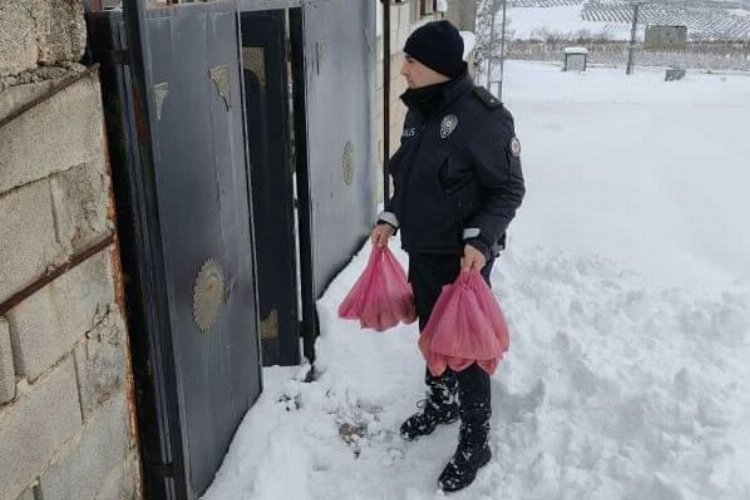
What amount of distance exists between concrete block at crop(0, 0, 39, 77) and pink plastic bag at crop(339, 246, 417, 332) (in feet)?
5.52

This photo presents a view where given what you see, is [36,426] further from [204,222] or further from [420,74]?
[420,74]

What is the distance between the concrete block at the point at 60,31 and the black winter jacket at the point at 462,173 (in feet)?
4.15

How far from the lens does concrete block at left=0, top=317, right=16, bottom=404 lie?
187 centimetres

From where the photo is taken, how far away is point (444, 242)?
294cm

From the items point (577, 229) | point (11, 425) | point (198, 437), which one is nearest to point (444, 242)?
point (198, 437)

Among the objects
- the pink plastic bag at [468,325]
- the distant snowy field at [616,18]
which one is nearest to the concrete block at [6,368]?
the pink plastic bag at [468,325]

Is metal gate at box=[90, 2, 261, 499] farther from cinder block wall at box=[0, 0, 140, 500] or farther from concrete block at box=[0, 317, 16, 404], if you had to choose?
concrete block at box=[0, 317, 16, 404]

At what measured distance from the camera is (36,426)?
2.04 m

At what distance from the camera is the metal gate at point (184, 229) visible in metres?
2.32

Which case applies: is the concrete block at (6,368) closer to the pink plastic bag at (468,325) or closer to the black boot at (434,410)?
the pink plastic bag at (468,325)

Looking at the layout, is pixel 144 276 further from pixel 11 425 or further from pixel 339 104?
pixel 339 104

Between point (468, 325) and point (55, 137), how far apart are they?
152 centimetres

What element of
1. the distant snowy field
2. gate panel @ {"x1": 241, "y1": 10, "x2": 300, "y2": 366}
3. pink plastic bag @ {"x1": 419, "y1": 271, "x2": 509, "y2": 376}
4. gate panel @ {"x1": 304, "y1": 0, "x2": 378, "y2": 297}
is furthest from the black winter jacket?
the distant snowy field

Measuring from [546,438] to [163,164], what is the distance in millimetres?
1910
